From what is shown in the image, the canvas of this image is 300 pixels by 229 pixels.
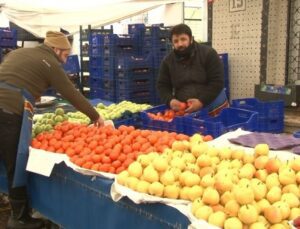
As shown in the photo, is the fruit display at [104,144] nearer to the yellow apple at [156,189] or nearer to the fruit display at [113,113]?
the yellow apple at [156,189]

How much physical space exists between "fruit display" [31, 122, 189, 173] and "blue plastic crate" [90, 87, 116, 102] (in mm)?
4337

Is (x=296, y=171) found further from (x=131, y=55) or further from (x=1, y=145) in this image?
(x=131, y=55)

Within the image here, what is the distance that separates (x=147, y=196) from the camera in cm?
208

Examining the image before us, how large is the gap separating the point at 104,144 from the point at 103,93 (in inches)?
206

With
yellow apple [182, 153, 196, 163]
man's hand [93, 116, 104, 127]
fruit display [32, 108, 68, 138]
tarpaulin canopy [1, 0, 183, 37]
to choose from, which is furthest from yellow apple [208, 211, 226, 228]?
tarpaulin canopy [1, 0, 183, 37]

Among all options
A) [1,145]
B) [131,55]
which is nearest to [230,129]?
[1,145]

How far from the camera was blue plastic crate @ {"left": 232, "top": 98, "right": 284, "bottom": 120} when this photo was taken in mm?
4410

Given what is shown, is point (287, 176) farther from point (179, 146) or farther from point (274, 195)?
point (179, 146)

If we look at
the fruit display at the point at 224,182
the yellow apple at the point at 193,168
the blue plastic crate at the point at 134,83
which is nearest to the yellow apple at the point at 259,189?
the fruit display at the point at 224,182

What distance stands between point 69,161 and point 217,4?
3782 mm

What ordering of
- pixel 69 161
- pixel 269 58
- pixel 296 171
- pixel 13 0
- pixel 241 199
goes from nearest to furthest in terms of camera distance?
1. pixel 241 199
2. pixel 296 171
3. pixel 69 161
4. pixel 269 58
5. pixel 13 0

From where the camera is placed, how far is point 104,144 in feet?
9.35

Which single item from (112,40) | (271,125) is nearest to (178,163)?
(271,125)

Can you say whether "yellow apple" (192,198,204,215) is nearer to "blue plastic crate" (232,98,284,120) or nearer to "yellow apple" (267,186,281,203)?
"yellow apple" (267,186,281,203)
